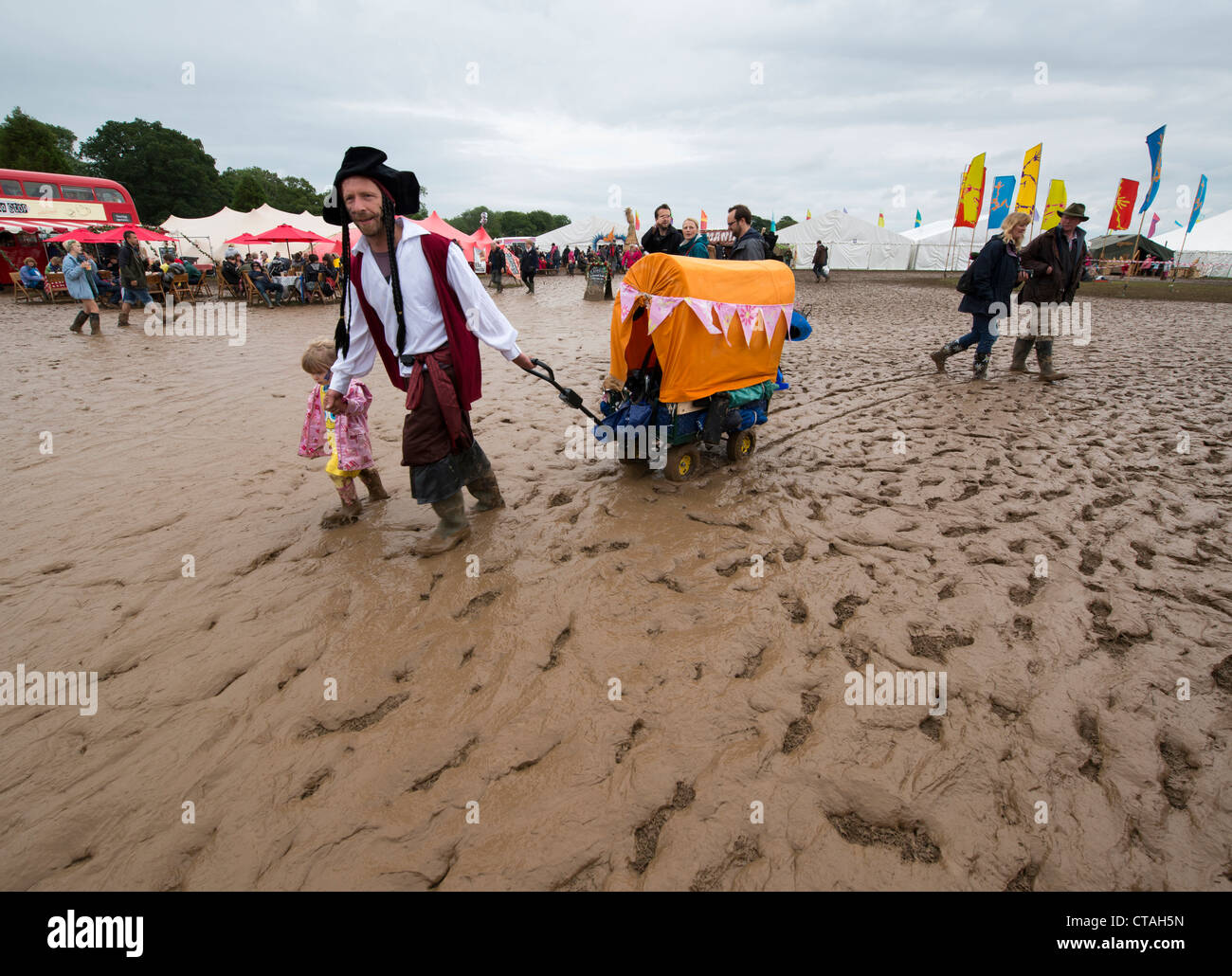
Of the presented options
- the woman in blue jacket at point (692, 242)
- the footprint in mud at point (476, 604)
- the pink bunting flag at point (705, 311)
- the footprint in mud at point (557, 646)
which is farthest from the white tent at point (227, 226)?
the footprint in mud at point (557, 646)

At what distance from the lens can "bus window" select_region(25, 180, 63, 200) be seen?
19984mm

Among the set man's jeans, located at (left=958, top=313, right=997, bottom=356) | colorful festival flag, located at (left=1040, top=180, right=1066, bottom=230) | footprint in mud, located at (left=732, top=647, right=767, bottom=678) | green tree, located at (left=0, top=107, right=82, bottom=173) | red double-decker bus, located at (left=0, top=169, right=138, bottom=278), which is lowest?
footprint in mud, located at (left=732, top=647, right=767, bottom=678)

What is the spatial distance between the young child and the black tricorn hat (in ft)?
2.97

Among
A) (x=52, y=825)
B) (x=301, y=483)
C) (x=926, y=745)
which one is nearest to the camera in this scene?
(x=52, y=825)

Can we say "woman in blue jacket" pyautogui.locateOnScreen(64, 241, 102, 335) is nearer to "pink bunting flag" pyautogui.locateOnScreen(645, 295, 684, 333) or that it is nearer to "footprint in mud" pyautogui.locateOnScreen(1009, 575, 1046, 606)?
"pink bunting flag" pyautogui.locateOnScreen(645, 295, 684, 333)

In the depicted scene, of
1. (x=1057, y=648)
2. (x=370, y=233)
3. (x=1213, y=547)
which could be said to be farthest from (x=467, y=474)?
(x=1213, y=547)

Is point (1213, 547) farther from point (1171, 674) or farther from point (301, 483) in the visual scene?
point (301, 483)

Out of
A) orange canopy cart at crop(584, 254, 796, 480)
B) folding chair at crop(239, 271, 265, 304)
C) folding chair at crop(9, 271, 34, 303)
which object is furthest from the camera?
folding chair at crop(9, 271, 34, 303)

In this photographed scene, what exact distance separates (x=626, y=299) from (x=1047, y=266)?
5966mm

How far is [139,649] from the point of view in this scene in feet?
8.82

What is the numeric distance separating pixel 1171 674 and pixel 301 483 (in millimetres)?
5371

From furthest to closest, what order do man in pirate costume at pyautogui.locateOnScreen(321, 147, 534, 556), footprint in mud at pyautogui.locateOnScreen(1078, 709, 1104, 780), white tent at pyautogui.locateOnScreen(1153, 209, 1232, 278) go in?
white tent at pyautogui.locateOnScreen(1153, 209, 1232, 278) < man in pirate costume at pyautogui.locateOnScreen(321, 147, 534, 556) < footprint in mud at pyautogui.locateOnScreen(1078, 709, 1104, 780)

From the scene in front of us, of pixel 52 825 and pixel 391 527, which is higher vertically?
pixel 391 527

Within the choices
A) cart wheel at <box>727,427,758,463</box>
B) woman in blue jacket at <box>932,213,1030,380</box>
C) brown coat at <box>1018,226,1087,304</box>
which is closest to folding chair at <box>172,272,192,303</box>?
cart wheel at <box>727,427,758,463</box>
